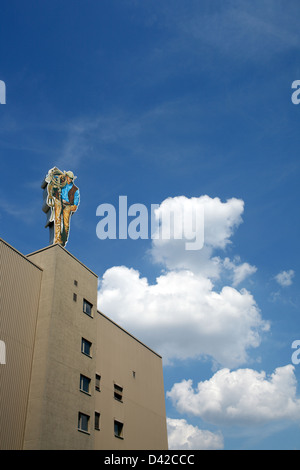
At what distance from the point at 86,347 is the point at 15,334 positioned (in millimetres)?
9183

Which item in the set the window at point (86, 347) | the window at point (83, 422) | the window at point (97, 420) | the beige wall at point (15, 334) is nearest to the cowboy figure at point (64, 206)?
the beige wall at point (15, 334)

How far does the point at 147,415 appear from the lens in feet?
176

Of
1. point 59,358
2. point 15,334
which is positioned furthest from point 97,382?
point 15,334

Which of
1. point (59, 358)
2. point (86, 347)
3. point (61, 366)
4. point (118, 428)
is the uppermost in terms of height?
point (86, 347)

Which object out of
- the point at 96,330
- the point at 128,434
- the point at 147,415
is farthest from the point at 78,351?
the point at 147,415

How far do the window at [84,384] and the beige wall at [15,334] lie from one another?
603 centimetres

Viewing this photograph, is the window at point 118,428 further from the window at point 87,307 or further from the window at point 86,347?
the window at point 87,307

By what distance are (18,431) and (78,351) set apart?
370 inches

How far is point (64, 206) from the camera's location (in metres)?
53.0

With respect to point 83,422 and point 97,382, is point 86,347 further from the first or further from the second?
point 83,422
